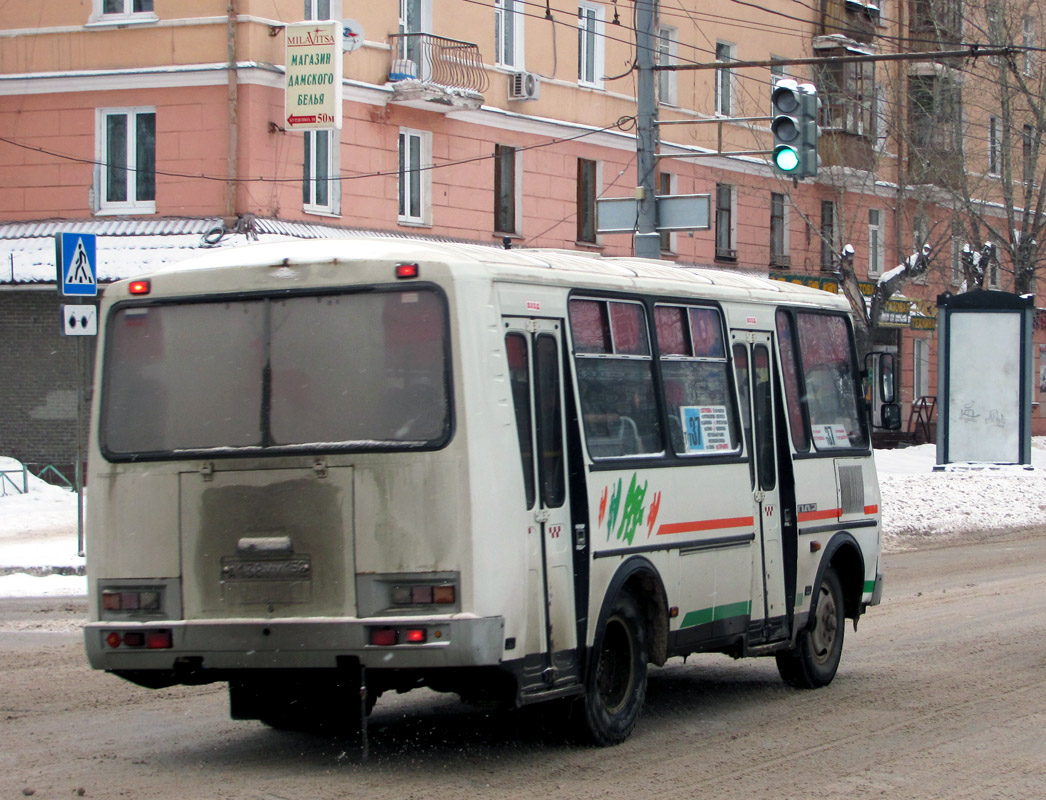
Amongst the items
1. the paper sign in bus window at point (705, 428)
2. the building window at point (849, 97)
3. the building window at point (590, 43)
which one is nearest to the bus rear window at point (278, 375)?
the paper sign in bus window at point (705, 428)

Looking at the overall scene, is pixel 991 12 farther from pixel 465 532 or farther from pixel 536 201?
pixel 465 532

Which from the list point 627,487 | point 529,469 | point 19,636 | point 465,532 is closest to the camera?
point 465,532

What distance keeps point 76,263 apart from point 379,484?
1070 centimetres

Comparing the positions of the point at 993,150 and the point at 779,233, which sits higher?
the point at 993,150

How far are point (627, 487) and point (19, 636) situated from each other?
248 inches

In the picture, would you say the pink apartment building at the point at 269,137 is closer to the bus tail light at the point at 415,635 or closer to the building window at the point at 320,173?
the building window at the point at 320,173

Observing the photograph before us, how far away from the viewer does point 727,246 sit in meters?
38.9

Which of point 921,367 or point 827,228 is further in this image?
point 921,367

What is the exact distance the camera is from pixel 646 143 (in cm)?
2003

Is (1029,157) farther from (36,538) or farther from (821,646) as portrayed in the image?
(821,646)

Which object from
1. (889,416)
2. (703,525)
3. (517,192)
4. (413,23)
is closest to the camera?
(703,525)

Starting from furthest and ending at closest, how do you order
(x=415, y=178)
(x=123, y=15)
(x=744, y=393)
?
(x=415, y=178)
(x=123, y=15)
(x=744, y=393)

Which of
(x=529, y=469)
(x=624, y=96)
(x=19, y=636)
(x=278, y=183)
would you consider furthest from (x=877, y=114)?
(x=529, y=469)

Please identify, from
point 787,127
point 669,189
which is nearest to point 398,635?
point 787,127
